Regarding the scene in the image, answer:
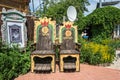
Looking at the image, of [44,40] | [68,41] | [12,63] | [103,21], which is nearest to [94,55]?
[68,41]

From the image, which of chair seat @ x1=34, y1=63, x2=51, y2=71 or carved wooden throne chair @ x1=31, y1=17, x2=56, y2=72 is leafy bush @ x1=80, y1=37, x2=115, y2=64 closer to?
carved wooden throne chair @ x1=31, y1=17, x2=56, y2=72

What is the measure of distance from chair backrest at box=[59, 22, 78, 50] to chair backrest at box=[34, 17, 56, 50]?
1.35 ft

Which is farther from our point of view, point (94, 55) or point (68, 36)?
point (94, 55)

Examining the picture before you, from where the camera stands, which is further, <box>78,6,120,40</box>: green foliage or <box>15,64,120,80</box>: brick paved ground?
<box>78,6,120,40</box>: green foliage

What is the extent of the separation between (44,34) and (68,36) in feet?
3.04

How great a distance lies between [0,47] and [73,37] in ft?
9.40

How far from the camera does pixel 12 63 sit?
7.29 m

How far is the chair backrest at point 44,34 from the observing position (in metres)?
8.92

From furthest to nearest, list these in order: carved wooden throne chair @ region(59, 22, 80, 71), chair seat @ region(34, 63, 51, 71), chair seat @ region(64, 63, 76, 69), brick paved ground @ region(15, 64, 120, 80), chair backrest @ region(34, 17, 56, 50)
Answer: chair backrest @ region(34, 17, 56, 50), carved wooden throne chair @ region(59, 22, 80, 71), chair seat @ region(64, 63, 76, 69), chair seat @ region(34, 63, 51, 71), brick paved ground @ region(15, 64, 120, 80)

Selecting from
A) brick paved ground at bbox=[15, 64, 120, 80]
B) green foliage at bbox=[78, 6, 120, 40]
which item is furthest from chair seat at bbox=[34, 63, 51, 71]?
green foliage at bbox=[78, 6, 120, 40]

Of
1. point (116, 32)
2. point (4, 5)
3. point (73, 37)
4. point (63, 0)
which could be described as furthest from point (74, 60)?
point (63, 0)

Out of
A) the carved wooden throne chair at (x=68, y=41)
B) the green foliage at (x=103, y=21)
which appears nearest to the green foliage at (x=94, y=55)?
the carved wooden throne chair at (x=68, y=41)

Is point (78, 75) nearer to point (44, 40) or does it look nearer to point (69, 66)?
point (69, 66)

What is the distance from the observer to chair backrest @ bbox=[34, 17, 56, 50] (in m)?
8.92
